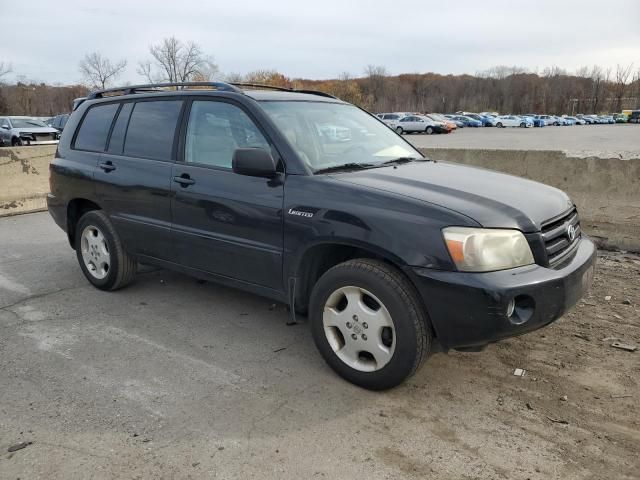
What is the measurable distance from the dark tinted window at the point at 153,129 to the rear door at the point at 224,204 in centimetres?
21

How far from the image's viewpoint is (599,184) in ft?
19.7

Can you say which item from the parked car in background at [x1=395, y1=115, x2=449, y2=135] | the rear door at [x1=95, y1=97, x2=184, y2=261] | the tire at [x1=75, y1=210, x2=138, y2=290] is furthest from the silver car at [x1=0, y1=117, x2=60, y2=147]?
the parked car in background at [x1=395, y1=115, x2=449, y2=135]

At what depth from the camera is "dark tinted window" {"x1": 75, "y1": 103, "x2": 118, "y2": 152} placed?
192 inches

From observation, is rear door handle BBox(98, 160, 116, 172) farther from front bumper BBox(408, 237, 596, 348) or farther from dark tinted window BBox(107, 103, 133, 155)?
front bumper BBox(408, 237, 596, 348)

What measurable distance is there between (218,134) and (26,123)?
2705 cm

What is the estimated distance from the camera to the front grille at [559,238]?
3.02m

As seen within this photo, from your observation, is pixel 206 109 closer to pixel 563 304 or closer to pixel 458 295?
pixel 458 295

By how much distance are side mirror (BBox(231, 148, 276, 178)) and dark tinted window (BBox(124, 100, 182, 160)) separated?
1030 mm

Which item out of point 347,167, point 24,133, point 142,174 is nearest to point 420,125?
point 24,133

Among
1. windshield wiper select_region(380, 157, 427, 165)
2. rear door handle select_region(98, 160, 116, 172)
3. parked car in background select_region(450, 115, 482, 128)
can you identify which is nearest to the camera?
windshield wiper select_region(380, 157, 427, 165)

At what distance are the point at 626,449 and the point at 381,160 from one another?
236 cm

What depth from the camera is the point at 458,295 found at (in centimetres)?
275

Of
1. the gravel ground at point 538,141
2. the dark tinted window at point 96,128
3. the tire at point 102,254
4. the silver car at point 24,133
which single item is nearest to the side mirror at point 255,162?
the tire at point 102,254

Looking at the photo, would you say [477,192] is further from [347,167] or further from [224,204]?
[224,204]
